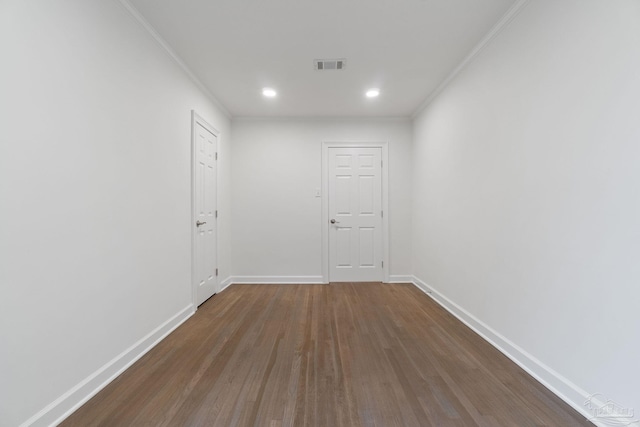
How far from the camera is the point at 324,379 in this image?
1.82 metres

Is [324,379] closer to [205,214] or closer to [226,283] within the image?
[205,214]

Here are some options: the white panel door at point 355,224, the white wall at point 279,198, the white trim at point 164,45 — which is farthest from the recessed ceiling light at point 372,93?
the white trim at point 164,45

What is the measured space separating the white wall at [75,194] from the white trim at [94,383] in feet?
0.07

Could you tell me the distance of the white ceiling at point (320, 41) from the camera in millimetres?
2070

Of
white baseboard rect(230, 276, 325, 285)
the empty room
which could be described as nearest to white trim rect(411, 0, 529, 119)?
the empty room

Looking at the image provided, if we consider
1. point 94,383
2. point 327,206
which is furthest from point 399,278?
point 94,383

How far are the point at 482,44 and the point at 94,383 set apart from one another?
380 cm

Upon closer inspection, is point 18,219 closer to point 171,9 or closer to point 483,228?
point 171,9

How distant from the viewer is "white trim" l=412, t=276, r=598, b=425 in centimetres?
154

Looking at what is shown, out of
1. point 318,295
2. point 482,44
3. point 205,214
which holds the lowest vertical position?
point 318,295

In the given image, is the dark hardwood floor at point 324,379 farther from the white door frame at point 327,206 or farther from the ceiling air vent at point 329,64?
the ceiling air vent at point 329,64

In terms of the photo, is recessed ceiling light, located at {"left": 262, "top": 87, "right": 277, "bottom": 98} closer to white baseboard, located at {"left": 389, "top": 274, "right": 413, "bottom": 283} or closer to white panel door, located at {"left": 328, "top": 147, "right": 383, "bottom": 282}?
white panel door, located at {"left": 328, "top": 147, "right": 383, "bottom": 282}

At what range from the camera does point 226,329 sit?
8.63ft

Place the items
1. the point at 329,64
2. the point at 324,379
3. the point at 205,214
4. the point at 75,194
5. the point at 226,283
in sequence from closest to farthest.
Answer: the point at 75,194 < the point at 324,379 < the point at 329,64 < the point at 205,214 < the point at 226,283
